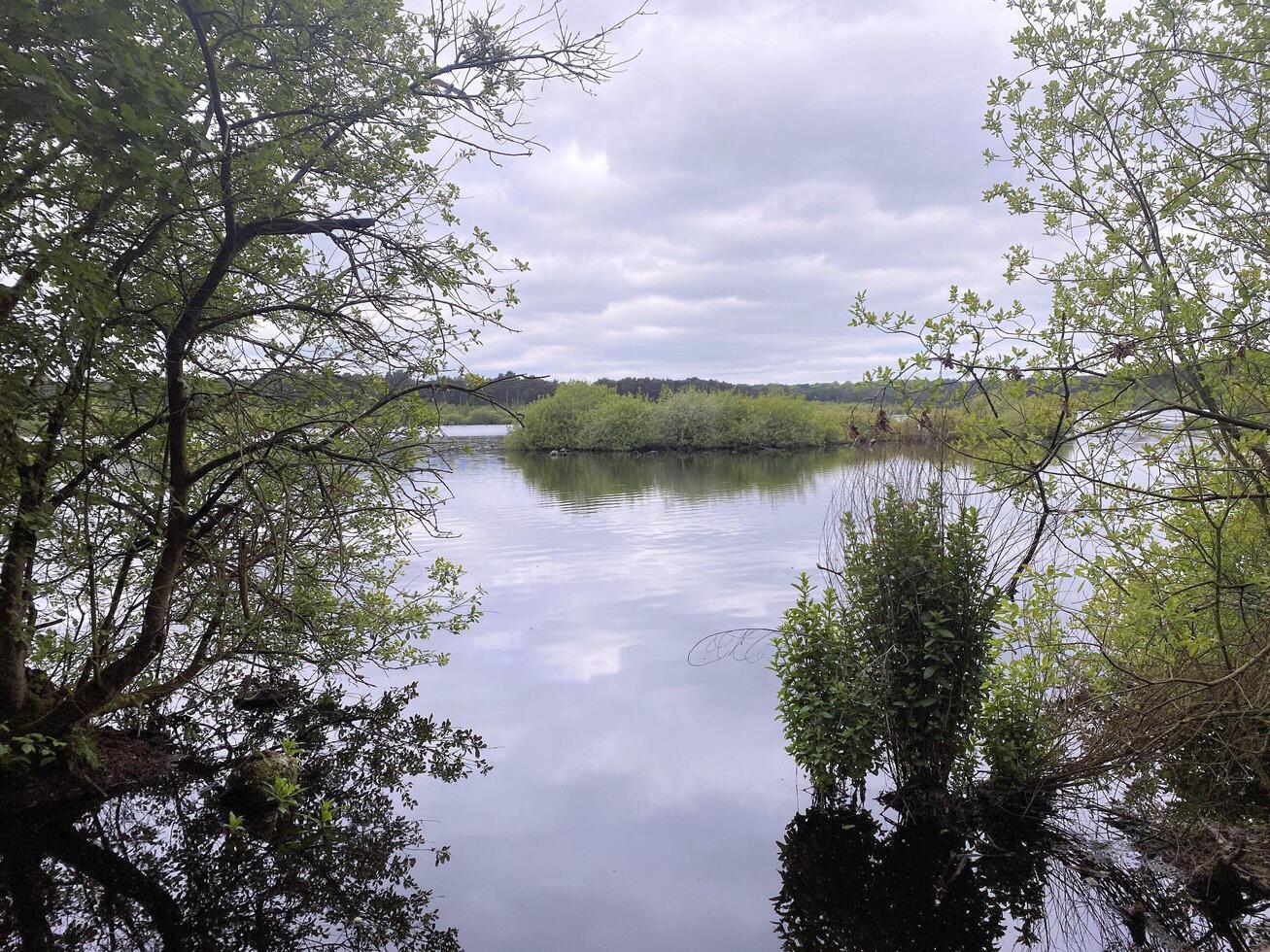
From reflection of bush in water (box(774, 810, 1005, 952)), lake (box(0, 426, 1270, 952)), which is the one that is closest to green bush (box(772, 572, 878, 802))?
reflection of bush in water (box(774, 810, 1005, 952))

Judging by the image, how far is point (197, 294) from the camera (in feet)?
17.4

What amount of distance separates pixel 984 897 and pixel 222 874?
5.35m

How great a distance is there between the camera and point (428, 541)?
71.8ft

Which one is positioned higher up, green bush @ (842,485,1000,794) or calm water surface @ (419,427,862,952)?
green bush @ (842,485,1000,794)

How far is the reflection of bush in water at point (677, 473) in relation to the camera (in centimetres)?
3438

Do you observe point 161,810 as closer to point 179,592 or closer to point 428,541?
point 179,592

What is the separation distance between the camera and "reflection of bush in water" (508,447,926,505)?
34.4 metres

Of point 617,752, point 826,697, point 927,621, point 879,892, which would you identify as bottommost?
point 617,752


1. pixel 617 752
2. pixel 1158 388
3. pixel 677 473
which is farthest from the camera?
pixel 677 473

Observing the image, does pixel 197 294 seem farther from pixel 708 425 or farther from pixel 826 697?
pixel 708 425

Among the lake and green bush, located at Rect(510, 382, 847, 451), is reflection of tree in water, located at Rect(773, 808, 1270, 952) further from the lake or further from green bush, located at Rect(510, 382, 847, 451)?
green bush, located at Rect(510, 382, 847, 451)

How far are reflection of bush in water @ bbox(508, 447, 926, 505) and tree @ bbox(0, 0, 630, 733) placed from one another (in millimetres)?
24333

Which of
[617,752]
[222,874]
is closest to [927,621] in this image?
Result: [617,752]

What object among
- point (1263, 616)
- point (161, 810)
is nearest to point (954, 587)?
point (1263, 616)
